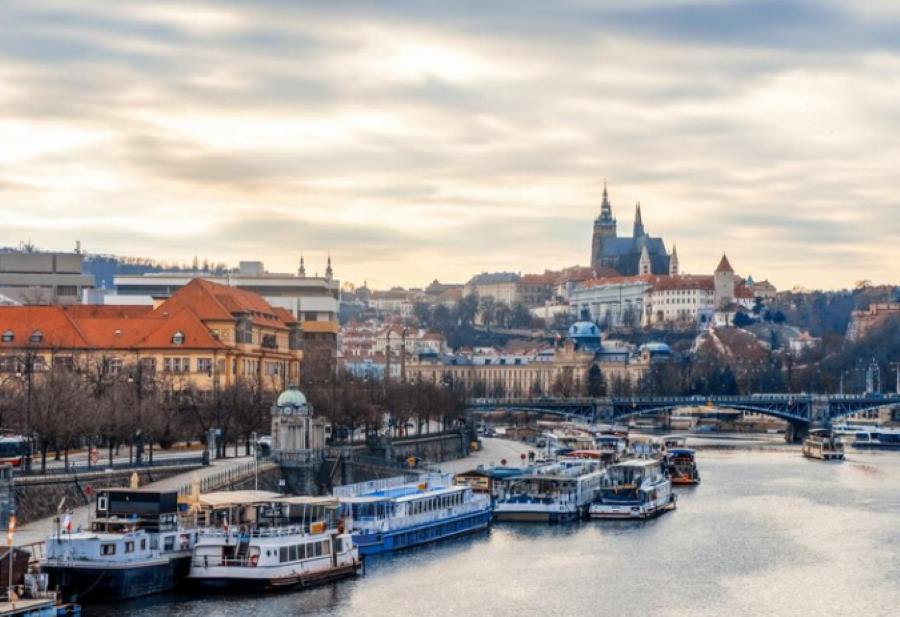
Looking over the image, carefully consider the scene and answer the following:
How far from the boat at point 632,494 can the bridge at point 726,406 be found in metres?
59.5

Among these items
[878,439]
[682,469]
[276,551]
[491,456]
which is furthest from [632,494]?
[878,439]

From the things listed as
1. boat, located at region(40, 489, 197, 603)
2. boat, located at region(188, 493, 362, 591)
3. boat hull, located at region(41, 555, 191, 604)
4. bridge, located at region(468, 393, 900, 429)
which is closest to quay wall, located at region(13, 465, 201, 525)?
boat, located at region(40, 489, 197, 603)

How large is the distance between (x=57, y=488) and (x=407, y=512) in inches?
507

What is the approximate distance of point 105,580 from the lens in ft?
155

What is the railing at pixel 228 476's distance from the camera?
193 ft

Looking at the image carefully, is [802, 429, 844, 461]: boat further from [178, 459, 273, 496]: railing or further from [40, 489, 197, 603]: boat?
[40, 489, 197, 603]: boat

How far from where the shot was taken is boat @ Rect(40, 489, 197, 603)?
154 ft

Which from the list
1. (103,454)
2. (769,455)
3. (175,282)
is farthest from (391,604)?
(175,282)

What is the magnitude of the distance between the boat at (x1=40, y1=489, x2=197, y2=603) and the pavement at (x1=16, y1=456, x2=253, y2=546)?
2.83 feet

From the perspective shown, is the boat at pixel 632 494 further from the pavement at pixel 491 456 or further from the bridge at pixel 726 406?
the bridge at pixel 726 406

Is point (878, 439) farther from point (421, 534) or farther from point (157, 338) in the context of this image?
point (421, 534)

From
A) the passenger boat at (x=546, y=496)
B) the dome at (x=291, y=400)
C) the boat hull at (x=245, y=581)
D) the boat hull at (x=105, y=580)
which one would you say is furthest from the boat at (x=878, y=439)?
the boat hull at (x=105, y=580)

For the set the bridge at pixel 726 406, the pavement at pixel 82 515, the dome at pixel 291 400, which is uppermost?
the bridge at pixel 726 406

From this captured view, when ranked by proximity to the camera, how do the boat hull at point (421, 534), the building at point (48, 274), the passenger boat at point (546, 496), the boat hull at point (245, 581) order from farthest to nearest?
the building at point (48, 274)
the passenger boat at point (546, 496)
the boat hull at point (421, 534)
the boat hull at point (245, 581)
